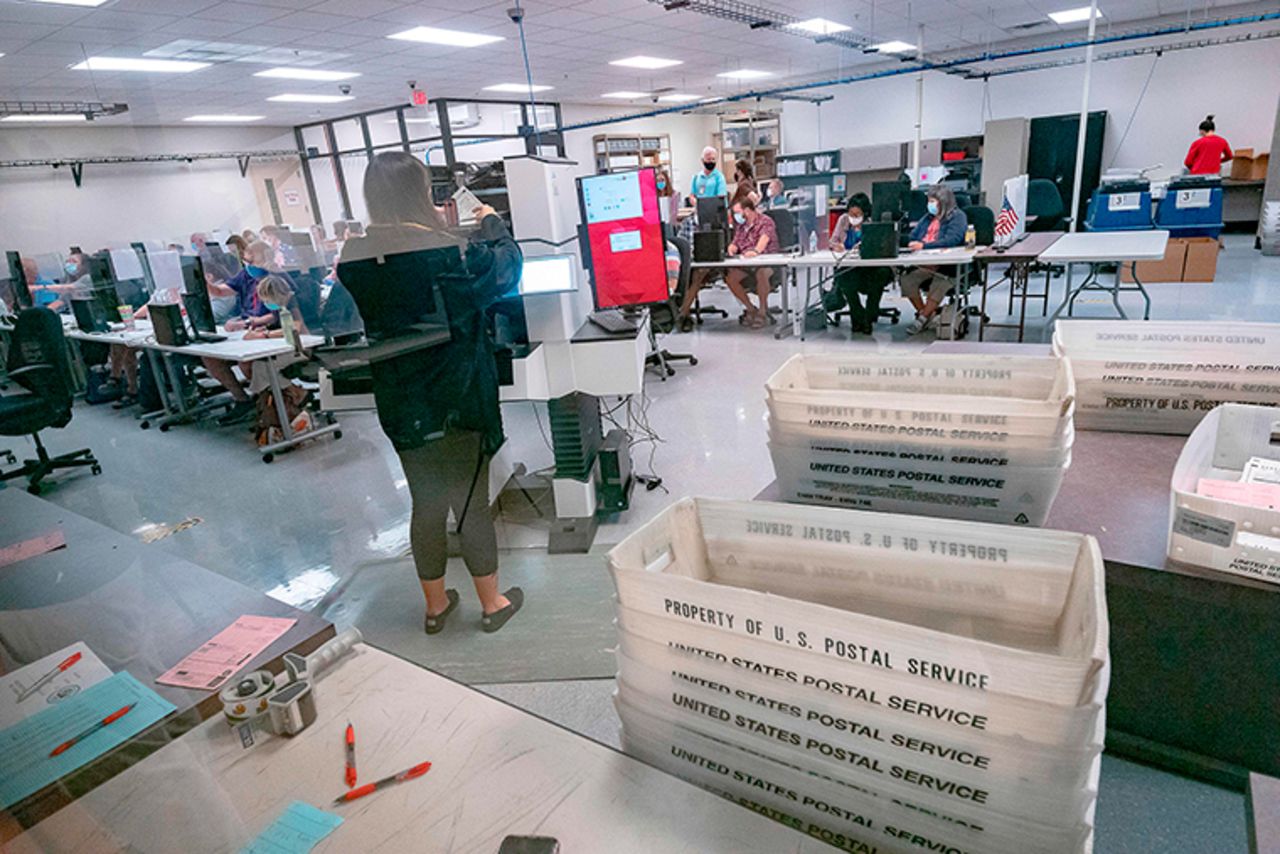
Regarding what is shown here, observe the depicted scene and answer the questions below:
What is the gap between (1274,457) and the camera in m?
1.12

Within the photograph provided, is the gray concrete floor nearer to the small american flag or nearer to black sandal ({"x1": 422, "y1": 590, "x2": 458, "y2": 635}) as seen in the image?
black sandal ({"x1": 422, "y1": 590, "x2": 458, "y2": 635})

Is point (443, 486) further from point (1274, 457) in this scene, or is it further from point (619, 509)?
point (1274, 457)

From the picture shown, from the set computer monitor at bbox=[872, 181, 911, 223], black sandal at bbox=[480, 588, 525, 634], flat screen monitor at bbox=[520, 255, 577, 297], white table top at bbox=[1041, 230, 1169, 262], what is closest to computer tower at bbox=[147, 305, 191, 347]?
flat screen monitor at bbox=[520, 255, 577, 297]

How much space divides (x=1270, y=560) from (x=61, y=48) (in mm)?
2434

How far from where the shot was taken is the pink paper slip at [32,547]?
4.70 feet

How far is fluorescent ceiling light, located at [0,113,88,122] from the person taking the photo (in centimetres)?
145

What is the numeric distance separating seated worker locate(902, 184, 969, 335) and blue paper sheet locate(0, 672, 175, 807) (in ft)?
18.3

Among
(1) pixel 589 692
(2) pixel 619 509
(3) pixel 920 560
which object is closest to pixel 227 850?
(3) pixel 920 560

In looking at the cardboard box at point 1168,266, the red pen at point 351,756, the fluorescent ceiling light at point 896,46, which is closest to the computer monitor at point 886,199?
the cardboard box at point 1168,266

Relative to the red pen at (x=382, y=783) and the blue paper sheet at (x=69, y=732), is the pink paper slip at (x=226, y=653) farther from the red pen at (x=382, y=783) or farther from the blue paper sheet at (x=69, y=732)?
the red pen at (x=382, y=783)

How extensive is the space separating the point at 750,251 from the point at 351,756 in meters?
6.02

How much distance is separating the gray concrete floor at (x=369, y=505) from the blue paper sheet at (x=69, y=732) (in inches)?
32.4

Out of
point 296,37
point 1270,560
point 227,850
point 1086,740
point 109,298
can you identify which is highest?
point 296,37

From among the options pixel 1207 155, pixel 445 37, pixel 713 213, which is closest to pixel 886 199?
pixel 713 213
